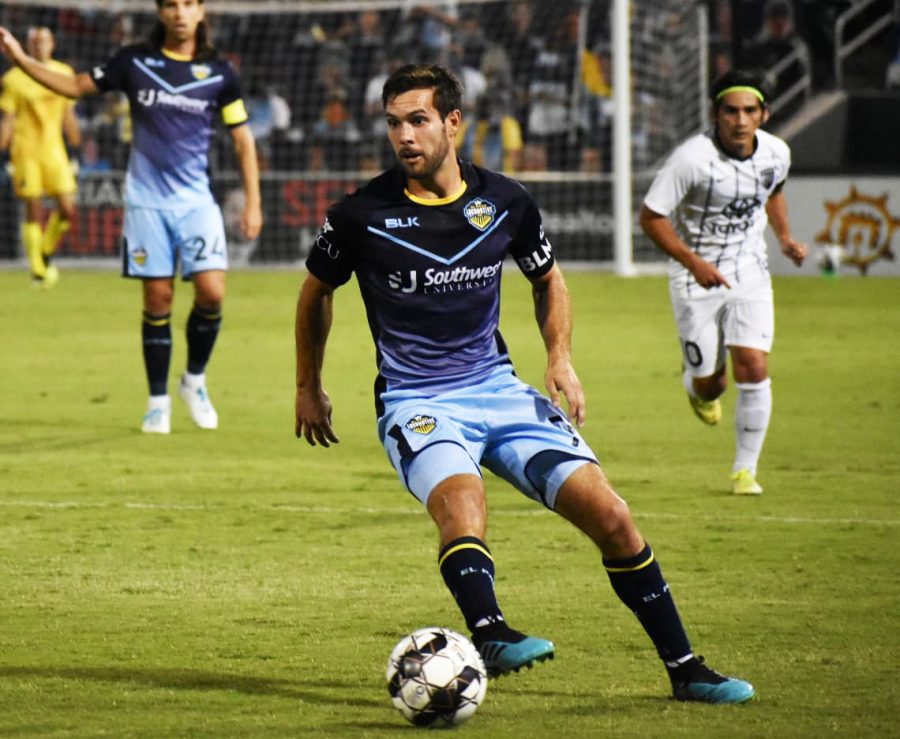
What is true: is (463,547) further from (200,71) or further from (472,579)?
(200,71)

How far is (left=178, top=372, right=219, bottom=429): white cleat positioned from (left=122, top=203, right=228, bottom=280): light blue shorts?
717 millimetres

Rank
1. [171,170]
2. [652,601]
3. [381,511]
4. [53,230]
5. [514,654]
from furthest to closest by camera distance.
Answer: [53,230] < [171,170] < [381,511] < [652,601] < [514,654]

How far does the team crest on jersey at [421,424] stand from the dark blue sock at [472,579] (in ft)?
1.28

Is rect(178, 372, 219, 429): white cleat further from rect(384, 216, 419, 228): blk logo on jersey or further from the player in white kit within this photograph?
rect(384, 216, 419, 228): blk logo on jersey

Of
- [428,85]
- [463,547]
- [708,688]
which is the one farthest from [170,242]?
[708,688]

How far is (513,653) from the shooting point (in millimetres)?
4676

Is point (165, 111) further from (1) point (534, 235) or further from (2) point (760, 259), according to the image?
(1) point (534, 235)

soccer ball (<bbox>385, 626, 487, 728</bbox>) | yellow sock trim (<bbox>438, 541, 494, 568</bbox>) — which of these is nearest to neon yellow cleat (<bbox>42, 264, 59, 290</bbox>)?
yellow sock trim (<bbox>438, 541, 494, 568</bbox>)

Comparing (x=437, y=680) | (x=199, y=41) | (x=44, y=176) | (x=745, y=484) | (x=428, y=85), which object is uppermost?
(x=428, y=85)

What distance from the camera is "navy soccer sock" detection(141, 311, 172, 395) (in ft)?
35.2

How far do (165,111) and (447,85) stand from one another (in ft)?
18.4

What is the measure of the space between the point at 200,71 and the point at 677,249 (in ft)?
10.8

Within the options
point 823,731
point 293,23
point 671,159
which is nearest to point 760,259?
point 671,159

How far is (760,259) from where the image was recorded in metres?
9.18
